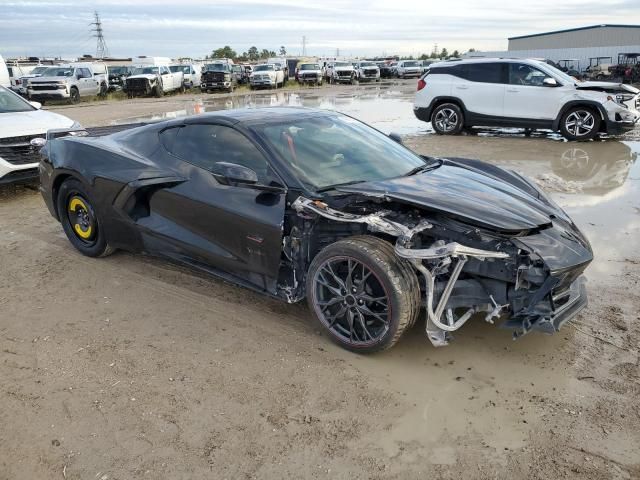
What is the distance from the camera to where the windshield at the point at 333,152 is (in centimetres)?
393

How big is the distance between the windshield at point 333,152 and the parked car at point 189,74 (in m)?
29.9

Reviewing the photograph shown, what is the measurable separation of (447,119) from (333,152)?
9.45 m

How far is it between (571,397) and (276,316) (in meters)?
2.07

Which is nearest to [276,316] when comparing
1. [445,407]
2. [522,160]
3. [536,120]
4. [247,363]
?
[247,363]

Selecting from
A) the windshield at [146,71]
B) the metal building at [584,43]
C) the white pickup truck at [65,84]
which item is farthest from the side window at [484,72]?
the metal building at [584,43]

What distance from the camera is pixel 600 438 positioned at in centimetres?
281

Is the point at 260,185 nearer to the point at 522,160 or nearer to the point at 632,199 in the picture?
the point at 632,199

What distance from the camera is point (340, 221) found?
3.51m

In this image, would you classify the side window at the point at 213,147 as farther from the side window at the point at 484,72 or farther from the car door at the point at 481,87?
the side window at the point at 484,72

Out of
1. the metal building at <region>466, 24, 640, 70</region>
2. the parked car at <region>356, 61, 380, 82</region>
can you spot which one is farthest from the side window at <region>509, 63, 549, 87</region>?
the metal building at <region>466, 24, 640, 70</region>

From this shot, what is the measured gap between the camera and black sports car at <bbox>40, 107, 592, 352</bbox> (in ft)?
10.6

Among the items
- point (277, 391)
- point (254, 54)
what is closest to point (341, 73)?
point (277, 391)

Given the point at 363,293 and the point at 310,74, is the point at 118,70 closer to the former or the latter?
the point at 310,74

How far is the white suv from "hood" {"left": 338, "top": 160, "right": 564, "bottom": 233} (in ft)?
27.2
